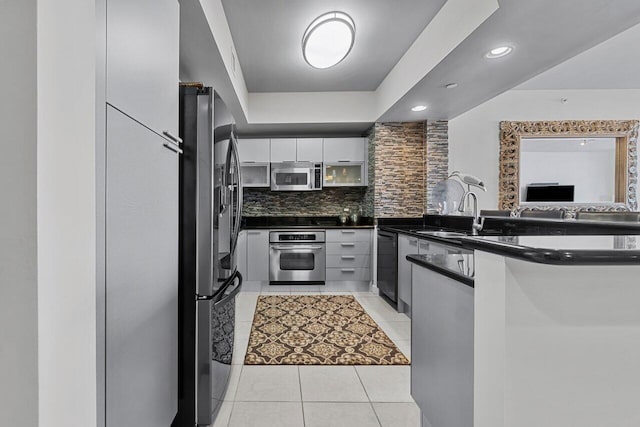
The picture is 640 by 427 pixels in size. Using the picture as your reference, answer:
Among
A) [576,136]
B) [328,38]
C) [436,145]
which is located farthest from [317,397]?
[576,136]

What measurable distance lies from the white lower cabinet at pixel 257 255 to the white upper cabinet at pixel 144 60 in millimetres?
3357

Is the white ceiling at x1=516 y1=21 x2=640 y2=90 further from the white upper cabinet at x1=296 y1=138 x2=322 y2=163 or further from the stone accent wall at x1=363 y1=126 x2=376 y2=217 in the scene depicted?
the white upper cabinet at x1=296 y1=138 x2=322 y2=163

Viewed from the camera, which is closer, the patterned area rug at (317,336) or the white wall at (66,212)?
the white wall at (66,212)

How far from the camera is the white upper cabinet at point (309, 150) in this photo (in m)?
4.90

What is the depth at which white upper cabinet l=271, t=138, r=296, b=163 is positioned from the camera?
489 cm

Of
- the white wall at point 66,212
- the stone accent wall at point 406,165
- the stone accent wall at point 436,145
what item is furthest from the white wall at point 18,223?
the stone accent wall at point 436,145

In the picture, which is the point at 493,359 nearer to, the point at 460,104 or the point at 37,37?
the point at 37,37

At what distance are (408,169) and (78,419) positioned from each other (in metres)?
4.27

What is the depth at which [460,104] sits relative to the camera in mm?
3715

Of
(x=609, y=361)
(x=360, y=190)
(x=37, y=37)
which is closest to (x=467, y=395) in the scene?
(x=609, y=361)

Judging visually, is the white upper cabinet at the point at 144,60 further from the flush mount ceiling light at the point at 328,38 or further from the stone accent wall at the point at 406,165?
the stone accent wall at the point at 406,165

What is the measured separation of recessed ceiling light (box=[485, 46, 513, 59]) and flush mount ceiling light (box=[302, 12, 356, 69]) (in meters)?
1.05

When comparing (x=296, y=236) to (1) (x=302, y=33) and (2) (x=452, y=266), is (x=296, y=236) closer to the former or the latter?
(1) (x=302, y=33)

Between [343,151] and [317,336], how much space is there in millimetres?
2880
